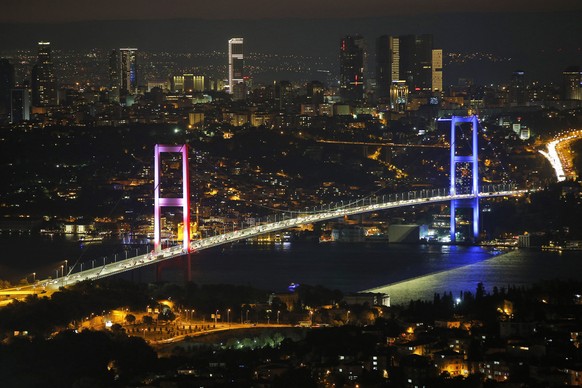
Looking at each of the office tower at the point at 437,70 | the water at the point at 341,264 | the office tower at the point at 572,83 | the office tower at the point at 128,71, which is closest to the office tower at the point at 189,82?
the office tower at the point at 128,71

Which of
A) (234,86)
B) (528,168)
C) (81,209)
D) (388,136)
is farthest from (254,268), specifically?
(234,86)

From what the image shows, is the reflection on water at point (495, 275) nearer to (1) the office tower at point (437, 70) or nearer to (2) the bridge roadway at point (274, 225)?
(2) the bridge roadway at point (274, 225)

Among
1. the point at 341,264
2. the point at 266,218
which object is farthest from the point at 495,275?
the point at 266,218

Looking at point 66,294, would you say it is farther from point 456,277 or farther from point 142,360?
point 456,277

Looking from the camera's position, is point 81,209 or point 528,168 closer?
point 81,209

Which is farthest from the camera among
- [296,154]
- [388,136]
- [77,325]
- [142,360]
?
[388,136]

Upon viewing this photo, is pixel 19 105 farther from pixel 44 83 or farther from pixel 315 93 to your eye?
pixel 315 93

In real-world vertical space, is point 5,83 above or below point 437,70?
below
